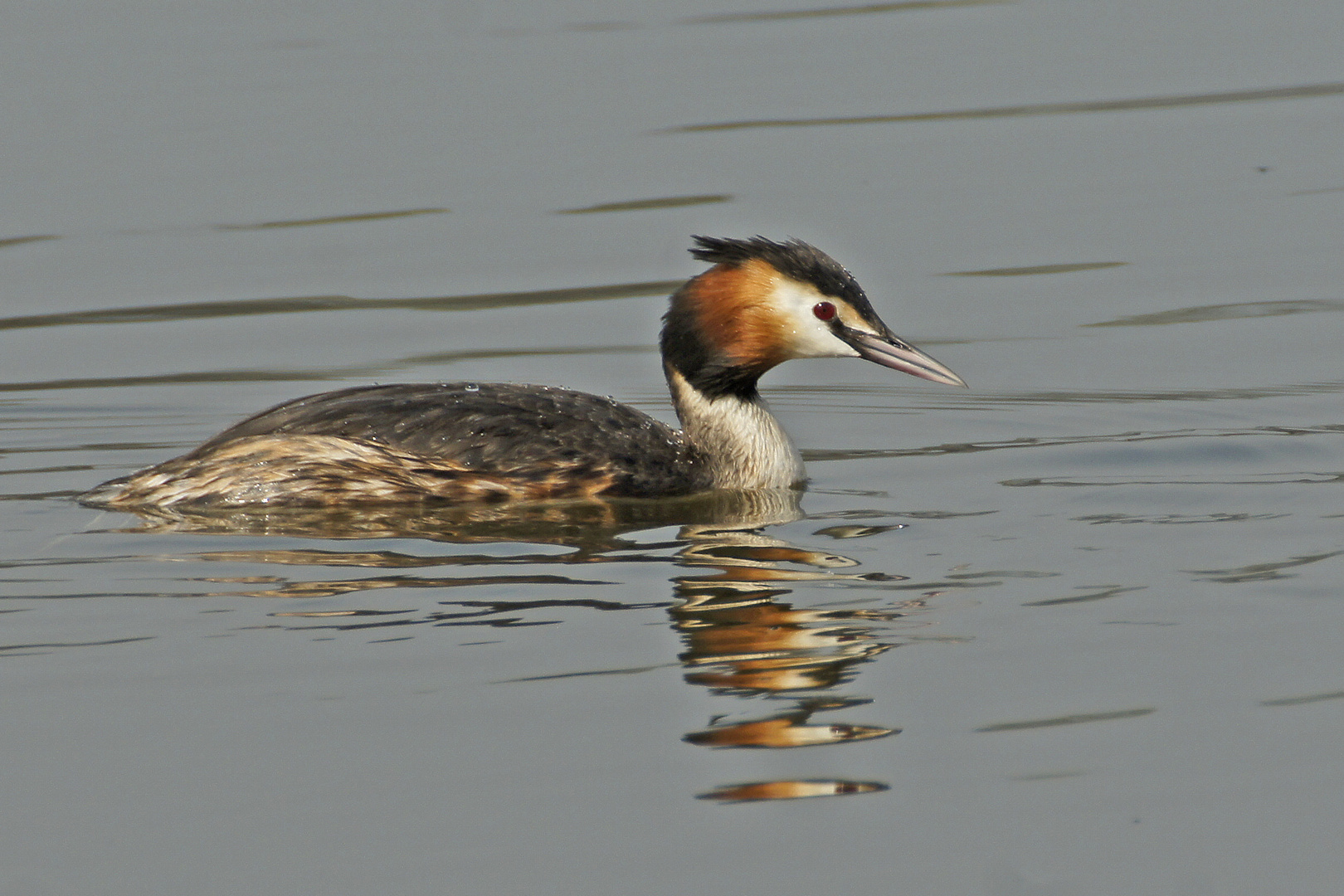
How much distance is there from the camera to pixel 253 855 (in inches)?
199

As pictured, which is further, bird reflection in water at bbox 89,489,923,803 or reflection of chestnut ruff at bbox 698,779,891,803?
bird reflection in water at bbox 89,489,923,803

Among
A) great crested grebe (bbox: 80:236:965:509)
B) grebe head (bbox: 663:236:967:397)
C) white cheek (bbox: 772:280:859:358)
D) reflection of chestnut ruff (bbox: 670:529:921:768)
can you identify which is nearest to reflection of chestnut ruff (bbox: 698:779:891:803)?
reflection of chestnut ruff (bbox: 670:529:921:768)

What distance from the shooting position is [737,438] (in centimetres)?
896

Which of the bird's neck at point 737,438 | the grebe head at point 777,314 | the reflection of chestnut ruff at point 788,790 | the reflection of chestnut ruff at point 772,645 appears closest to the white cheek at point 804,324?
the grebe head at point 777,314

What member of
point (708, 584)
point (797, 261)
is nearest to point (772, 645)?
point (708, 584)

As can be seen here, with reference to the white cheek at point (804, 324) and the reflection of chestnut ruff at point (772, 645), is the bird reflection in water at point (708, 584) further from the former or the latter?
the white cheek at point (804, 324)

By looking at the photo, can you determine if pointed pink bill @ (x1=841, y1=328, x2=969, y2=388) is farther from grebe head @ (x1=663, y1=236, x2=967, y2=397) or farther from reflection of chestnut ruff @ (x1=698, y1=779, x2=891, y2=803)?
reflection of chestnut ruff @ (x1=698, y1=779, x2=891, y2=803)

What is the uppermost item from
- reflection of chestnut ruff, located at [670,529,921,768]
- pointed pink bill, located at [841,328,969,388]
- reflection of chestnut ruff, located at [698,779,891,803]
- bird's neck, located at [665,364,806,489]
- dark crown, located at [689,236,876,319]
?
dark crown, located at [689,236,876,319]

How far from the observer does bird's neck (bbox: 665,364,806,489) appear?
8.91 metres

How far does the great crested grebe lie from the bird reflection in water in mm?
100

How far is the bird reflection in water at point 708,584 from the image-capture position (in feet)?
19.1

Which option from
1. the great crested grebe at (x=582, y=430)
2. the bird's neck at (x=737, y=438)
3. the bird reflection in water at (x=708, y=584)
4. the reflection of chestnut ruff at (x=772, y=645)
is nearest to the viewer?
the reflection of chestnut ruff at (x=772, y=645)

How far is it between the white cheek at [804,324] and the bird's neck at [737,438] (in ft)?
1.18

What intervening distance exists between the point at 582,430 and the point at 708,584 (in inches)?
62.4
